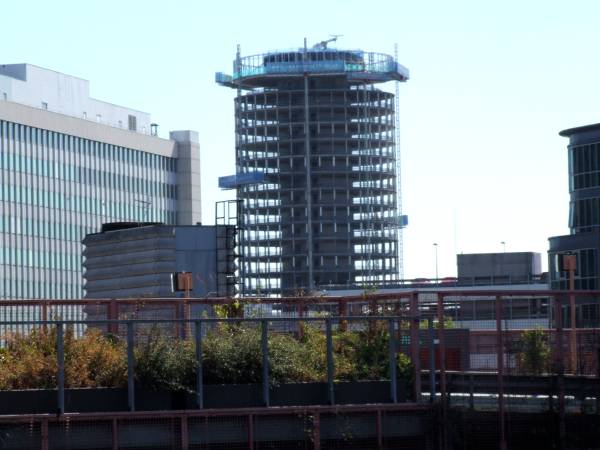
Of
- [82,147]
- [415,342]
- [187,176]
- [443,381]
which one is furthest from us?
[187,176]

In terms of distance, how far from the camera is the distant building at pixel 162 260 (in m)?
73.0

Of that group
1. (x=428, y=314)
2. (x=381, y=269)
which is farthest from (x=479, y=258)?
(x=428, y=314)

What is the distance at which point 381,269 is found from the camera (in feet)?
602

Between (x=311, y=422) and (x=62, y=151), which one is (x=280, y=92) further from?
(x=311, y=422)

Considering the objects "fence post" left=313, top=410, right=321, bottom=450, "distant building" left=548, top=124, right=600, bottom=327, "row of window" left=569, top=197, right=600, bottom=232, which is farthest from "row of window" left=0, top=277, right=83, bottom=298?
"fence post" left=313, top=410, right=321, bottom=450

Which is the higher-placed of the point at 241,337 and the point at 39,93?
the point at 39,93

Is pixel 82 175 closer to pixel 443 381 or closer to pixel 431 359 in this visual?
pixel 431 359

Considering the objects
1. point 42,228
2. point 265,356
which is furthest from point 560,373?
point 42,228

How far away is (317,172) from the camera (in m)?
182

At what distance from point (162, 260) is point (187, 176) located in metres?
112

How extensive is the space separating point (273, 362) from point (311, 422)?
141 centimetres

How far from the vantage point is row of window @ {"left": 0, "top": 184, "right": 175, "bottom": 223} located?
16262cm

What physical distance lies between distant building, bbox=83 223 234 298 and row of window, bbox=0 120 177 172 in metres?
79.3

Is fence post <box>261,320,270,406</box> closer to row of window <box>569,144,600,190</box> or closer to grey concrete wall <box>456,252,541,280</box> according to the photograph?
row of window <box>569,144,600,190</box>
